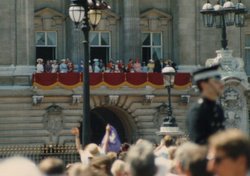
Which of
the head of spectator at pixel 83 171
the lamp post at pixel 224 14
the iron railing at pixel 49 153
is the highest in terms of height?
the lamp post at pixel 224 14

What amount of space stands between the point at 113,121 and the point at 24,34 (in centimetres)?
654

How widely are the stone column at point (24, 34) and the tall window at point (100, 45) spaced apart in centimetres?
372

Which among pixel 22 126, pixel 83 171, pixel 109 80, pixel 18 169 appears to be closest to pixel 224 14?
pixel 109 80

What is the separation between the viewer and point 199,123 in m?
10.9

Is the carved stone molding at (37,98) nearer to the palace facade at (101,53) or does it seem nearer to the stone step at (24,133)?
the palace facade at (101,53)

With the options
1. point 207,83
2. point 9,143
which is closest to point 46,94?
point 9,143

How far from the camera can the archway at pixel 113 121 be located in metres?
51.8

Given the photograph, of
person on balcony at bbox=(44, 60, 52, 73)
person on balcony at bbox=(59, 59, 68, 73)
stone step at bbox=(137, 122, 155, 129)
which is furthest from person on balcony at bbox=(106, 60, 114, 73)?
stone step at bbox=(137, 122, 155, 129)

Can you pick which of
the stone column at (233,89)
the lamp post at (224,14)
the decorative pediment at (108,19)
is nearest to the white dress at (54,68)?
the decorative pediment at (108,19)

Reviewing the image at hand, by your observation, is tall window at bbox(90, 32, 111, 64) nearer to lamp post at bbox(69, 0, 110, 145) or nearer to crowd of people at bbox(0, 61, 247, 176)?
lamp post at bbox(69, 0, 110, 145)

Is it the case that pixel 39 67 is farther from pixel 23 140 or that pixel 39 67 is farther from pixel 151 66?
pixel 151 66

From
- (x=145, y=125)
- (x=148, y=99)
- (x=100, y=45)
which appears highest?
(x=100, y=45)

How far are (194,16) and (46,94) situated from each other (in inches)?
360

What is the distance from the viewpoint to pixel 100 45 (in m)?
53.2
